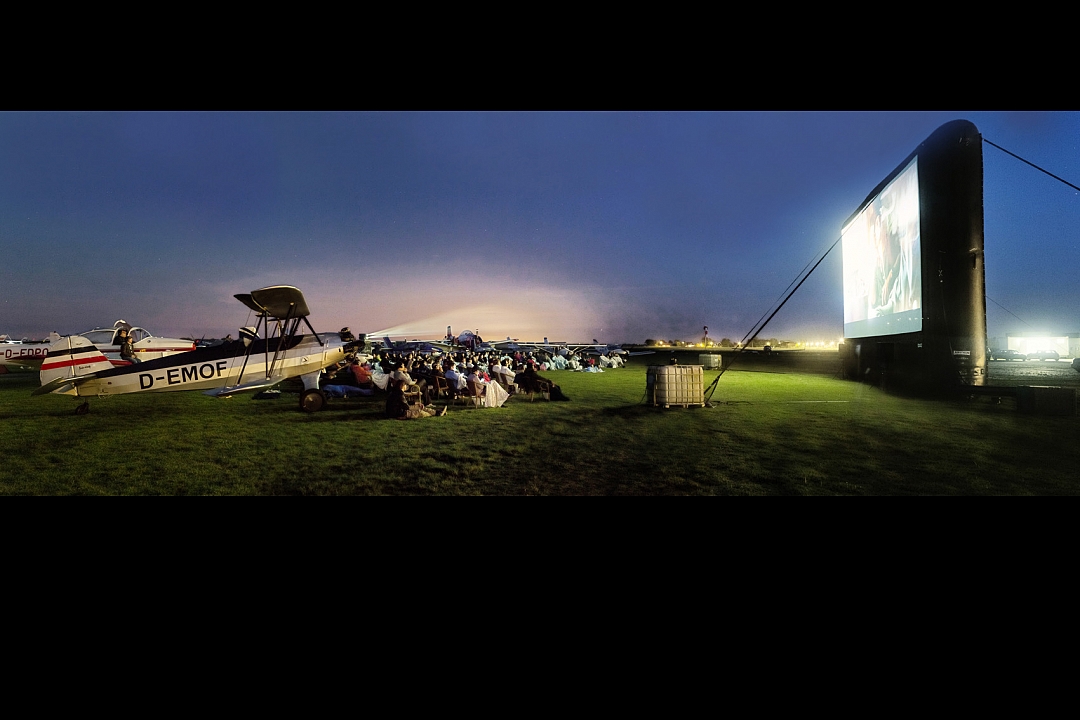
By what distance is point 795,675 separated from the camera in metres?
1.55

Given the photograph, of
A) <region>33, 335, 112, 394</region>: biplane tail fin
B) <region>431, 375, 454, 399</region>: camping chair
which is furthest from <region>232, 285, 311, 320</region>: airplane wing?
<region>33, 335, 112, 394</region>: biplane tail fin

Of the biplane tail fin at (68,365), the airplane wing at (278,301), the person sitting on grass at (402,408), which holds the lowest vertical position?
the person sitting on grass at (402,408)

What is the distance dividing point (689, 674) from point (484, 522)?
1.77 m

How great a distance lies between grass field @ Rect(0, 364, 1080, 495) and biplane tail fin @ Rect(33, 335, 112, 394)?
0.61 metres

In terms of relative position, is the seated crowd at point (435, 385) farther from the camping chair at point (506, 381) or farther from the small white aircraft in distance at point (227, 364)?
the small white aircraft in distance at point (227, 364)

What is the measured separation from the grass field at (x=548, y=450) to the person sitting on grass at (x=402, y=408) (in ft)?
1.07

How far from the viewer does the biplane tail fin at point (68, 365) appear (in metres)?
8.00

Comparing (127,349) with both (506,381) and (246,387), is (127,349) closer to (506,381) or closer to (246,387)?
(246,387)

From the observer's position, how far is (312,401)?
328 inches

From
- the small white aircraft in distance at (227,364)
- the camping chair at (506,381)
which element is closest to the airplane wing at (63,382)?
the small white aircraft in distance at (227,364)

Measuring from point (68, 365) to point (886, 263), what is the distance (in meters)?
17.7

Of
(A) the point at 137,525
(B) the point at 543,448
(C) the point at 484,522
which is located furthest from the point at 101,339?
(C) the point at 484,522

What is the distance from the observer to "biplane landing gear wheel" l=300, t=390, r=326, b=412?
8.30m

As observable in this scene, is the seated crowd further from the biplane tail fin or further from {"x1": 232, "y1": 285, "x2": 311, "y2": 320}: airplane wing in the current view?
the biplane tail fin
